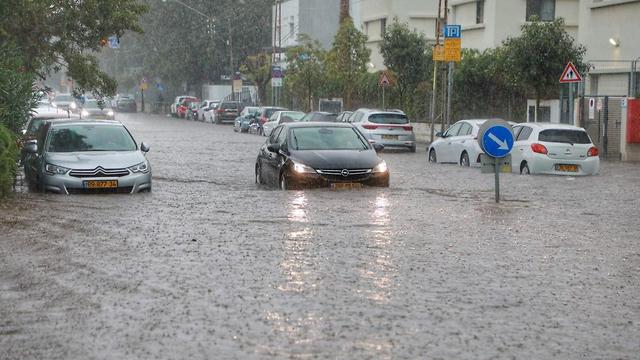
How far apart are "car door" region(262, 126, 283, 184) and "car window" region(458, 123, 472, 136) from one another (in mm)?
8787

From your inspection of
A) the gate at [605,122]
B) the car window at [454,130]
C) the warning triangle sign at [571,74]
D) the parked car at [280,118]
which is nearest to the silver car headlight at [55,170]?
the car window at [454,130]

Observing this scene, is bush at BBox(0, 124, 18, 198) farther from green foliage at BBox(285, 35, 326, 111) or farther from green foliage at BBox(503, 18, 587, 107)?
green foliage at BBox(285, 35, 326, 111)

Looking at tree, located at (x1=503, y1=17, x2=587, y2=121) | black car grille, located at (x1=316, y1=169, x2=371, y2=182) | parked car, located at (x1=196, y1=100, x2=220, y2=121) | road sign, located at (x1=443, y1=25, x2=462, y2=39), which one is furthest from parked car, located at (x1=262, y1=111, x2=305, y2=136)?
black car grille, located at (x1=316, y1=169, x2=371, y2=182)

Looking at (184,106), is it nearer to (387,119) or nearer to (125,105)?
(125,105)

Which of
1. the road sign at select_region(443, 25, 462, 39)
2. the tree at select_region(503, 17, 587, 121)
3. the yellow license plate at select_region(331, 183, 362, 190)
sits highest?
the road sign at select_region(443, 25, 462, 39)

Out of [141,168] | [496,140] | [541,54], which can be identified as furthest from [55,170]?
[541,54]

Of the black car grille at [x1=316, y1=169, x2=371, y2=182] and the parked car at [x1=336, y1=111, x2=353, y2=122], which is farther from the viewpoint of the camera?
the parked car at [x1=336, y1=111, x2=353, y2=122]

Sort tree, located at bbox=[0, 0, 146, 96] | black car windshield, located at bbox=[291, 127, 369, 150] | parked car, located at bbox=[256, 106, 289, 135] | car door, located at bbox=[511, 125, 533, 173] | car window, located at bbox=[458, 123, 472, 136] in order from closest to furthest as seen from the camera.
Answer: black car windshield, located at bbox=[291, 127, 369, 150], car door, located at bbox=[511, 125, 533, 173], tree, located at bbox=[0, 0, 146, 96], car window, located at bbox=[458, 123, 472, 136], parked car, located at bbox=[256, 106, 289, 135]

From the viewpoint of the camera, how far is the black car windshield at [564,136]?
27375mm

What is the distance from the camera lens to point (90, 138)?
72.0 ft

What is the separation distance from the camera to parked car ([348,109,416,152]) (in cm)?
3938

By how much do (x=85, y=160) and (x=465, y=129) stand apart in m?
13.5

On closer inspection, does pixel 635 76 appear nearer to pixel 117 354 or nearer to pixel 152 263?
pixel 152 263

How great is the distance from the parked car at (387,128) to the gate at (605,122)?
6.02 metres
